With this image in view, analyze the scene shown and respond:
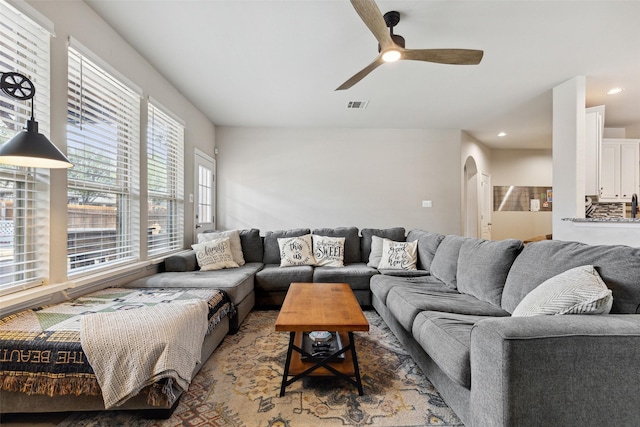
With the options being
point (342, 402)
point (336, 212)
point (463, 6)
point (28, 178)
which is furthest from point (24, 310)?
point (336, 212)

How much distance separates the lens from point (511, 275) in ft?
6.14

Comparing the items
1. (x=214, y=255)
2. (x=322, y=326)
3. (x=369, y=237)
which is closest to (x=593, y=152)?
(x=369, y=237)

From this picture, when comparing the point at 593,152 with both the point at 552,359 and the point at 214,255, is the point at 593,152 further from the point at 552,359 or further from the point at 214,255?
the point at 214,255

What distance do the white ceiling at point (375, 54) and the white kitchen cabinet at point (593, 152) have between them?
0.40 m

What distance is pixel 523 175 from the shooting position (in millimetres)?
6469

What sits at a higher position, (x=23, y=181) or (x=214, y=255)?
(x=23, y=181)

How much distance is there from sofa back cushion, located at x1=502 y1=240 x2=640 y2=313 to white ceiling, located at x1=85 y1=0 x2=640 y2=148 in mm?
1801

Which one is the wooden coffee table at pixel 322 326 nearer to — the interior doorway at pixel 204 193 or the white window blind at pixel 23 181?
the white window blind at pixel 23 181

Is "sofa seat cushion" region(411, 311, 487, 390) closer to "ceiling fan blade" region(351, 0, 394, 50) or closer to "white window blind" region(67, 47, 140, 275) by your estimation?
"ceiling fan blade" region(351, 0, 394, 50)

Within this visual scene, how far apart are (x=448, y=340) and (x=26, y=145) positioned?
92.9 inches

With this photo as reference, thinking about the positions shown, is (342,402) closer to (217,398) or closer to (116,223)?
(217,398)

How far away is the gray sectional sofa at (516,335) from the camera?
1.04 metres

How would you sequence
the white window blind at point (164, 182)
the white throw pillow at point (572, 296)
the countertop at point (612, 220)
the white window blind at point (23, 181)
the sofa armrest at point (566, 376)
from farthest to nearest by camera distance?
1. the white window blind at point (164, 182)
2. the countertop at point (612, 220)
3. the white window blind at point (23, 181)
4. the white throw pillow at point (572, 296)
5. the sofa armrest at point (566, 376)

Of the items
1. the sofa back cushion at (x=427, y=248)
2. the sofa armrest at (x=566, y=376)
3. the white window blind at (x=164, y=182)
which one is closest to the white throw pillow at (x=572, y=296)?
the sofa armrest at (x=566, y=376)
